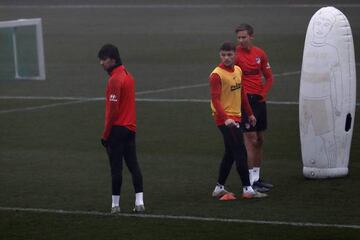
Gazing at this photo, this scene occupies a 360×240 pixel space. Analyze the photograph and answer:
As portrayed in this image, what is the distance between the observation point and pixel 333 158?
48.7 ft

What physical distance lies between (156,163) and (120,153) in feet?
12.2

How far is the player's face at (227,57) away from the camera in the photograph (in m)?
13.3

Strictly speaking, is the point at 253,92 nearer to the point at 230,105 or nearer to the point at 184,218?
the point at 230,105

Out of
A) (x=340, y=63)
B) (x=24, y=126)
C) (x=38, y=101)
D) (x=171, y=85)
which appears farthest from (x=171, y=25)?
(x=340, y=63)

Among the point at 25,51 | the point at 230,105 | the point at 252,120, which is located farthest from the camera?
the point at 25,51

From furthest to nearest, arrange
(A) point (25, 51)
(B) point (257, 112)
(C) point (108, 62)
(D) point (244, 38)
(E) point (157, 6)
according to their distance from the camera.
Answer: (E) point (157, 6)
(A) point (25, 51)
(B) point (257, 112)
(D) point (244, 38)
(C) point (108, 62)

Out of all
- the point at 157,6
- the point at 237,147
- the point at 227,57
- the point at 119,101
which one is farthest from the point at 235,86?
the point at 157,6

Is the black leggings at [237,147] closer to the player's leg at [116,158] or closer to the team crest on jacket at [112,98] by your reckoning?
the player's leg at [116,158]

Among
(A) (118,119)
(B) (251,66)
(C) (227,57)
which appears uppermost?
(C) (227,57)

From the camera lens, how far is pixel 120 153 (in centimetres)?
1280

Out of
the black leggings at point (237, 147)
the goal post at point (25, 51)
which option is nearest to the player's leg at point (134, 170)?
the black leggings at point (237, 147)

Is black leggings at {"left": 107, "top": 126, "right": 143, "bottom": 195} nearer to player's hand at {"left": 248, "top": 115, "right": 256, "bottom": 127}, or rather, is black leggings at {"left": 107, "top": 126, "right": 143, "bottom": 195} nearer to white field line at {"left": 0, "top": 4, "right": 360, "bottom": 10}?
player's hand at {"left": 248, "top": 115, "right": 256, "bottom": 127}

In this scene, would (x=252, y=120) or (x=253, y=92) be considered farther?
(x=253, y=92)

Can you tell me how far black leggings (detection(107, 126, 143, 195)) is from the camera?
1273 cm
